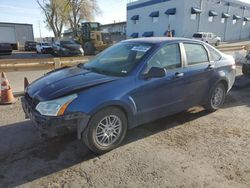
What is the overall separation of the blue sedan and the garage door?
41.9 meters

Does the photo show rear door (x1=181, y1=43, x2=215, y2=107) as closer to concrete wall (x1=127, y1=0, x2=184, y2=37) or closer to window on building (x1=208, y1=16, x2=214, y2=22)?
concrete wall (x1=127, y1=0, x2=184, y2=37)

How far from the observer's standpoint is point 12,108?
5.52 m

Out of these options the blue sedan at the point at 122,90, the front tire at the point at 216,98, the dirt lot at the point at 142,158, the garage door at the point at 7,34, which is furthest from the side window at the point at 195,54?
the garage door at the point at 7,34

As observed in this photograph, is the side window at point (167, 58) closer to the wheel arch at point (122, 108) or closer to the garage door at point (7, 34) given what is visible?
the wheel arch at point (122, 108)

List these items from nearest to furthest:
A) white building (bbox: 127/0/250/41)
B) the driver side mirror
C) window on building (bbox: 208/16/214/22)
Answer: the driver side mirror, white building (bbox: 127/0/250/41), window on building (bbox: 208/16/214/22)

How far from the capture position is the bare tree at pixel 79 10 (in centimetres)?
4625

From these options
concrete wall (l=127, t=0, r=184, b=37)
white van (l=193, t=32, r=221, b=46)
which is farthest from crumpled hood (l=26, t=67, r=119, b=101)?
concrete wall (l=127, t=0, r=184, b=37)

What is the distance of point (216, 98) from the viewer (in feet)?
17.3

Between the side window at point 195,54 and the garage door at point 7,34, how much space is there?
42017 mm

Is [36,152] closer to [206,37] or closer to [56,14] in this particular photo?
[206,37]

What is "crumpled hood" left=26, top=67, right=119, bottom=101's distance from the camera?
3.28 meters

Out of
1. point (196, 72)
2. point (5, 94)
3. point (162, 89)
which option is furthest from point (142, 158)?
point (5, 94)

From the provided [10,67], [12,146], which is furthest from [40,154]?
[10,67]

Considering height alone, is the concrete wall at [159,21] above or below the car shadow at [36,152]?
above
